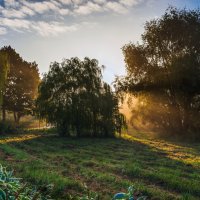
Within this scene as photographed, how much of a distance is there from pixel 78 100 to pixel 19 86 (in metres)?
23.7

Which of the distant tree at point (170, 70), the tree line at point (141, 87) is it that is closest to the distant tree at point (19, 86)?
the tree line at point (141, 87)

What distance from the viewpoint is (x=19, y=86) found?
55812 millimetres

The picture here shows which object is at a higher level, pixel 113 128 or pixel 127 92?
pixel 127 92

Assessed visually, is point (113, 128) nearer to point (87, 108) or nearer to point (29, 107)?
point (87, 108)

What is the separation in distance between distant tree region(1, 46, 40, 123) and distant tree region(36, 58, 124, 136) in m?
19.9

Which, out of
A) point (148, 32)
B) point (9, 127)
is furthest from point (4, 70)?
point (148, 32)

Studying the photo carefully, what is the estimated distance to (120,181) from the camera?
11594 mm

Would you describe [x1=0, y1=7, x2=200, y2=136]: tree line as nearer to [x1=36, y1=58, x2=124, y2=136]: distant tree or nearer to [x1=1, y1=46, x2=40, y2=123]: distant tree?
[x1=36, y1=58, x2=124, y2=136]: distant tree

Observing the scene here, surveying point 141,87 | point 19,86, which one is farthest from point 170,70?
point 19,86

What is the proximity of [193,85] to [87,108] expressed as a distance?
38.0 ft

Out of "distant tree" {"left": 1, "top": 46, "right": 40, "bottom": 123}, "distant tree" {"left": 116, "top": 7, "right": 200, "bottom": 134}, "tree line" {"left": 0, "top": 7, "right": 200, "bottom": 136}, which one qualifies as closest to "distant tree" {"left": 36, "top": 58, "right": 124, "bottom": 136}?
"tree line" {"left": 0, "top": 7, "right": 200, "bottom": 136}

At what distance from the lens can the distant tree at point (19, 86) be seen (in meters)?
54.8

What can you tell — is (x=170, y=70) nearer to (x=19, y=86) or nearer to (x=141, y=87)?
(x=141, y=87)

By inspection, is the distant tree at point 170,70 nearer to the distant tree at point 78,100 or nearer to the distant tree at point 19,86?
the distant tree at point 78,100
